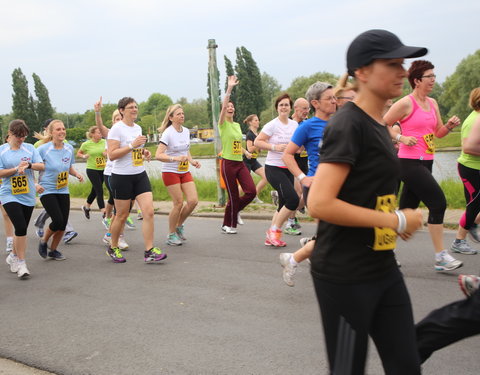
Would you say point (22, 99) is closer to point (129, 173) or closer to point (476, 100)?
point (129, 173)

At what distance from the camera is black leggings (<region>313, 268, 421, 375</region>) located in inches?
87.7

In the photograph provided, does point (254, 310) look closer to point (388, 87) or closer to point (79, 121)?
point (388, 87)

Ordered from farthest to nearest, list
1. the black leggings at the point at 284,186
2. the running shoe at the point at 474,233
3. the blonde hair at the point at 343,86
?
the black leggings at the point at 284,186
the running shoe at the point at 474,233
the blonde hair at the point at 343,86

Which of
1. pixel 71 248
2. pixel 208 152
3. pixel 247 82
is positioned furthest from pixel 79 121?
pixel 71 248

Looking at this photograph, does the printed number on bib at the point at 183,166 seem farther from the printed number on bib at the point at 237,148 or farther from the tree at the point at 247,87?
the tree at the point at 247,87

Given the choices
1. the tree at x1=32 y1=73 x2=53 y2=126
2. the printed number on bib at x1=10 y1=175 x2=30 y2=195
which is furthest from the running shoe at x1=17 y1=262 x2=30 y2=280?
the tree at x1=32 y1=73 x2=53 y2=126

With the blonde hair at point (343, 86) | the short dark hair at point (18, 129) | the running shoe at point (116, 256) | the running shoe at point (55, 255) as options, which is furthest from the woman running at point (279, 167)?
the blonde hair at point (343, 86)

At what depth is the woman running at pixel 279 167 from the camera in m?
7.38

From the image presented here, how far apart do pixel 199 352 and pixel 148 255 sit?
128 inches

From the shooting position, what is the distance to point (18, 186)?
6781 millimetres

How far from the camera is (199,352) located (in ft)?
13.1

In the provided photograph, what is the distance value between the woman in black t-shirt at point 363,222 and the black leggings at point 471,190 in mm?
4296

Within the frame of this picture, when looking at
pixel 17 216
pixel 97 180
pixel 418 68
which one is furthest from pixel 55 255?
pixel 418 68

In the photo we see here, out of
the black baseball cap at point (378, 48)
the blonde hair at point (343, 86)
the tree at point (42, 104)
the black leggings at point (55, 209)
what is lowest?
the tree at point (42, 104)
